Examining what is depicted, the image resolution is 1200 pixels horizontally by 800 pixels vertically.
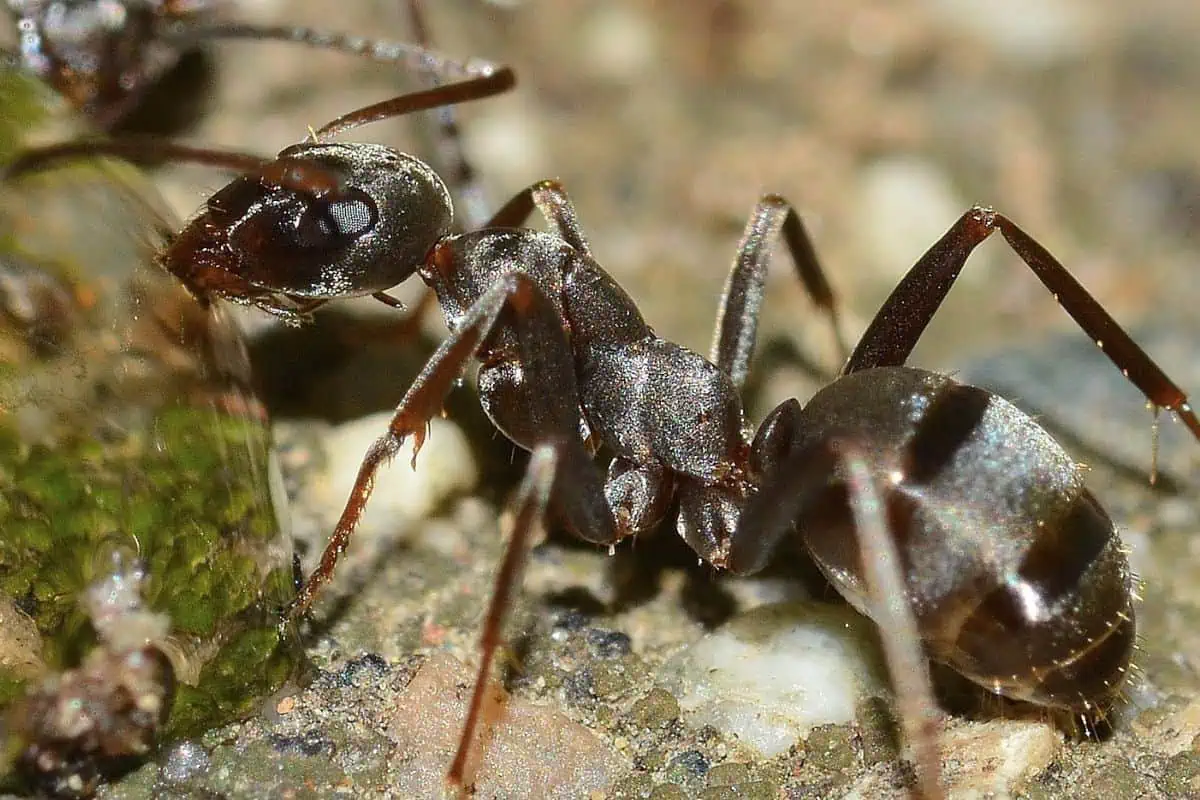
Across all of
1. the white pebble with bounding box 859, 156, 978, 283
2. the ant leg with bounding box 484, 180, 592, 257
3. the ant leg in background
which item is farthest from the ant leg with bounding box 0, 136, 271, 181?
the white pebble with bounding box 859, 156, 978, 283

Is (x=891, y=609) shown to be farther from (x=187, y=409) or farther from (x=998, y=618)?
(x=187, y=409)

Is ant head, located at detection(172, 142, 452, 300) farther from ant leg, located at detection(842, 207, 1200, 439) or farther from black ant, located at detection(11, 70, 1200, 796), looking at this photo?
ant leg, located at detection(842, 207, 1200, 439)

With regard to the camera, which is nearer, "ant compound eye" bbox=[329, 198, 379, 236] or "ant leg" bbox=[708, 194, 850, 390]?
"ant compound eye" bbox=[329, 198, 379, 236]

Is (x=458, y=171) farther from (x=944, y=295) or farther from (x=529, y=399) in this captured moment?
(x=944, y=295)

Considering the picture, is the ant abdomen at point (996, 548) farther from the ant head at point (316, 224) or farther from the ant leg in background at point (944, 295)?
the ant head at point (316, 224)

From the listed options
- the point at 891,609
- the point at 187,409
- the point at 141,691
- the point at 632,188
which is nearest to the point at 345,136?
the point at 632,188

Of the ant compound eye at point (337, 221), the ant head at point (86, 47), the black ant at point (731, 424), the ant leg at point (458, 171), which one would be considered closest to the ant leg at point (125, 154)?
Result: the black ant at point (731, 424)
